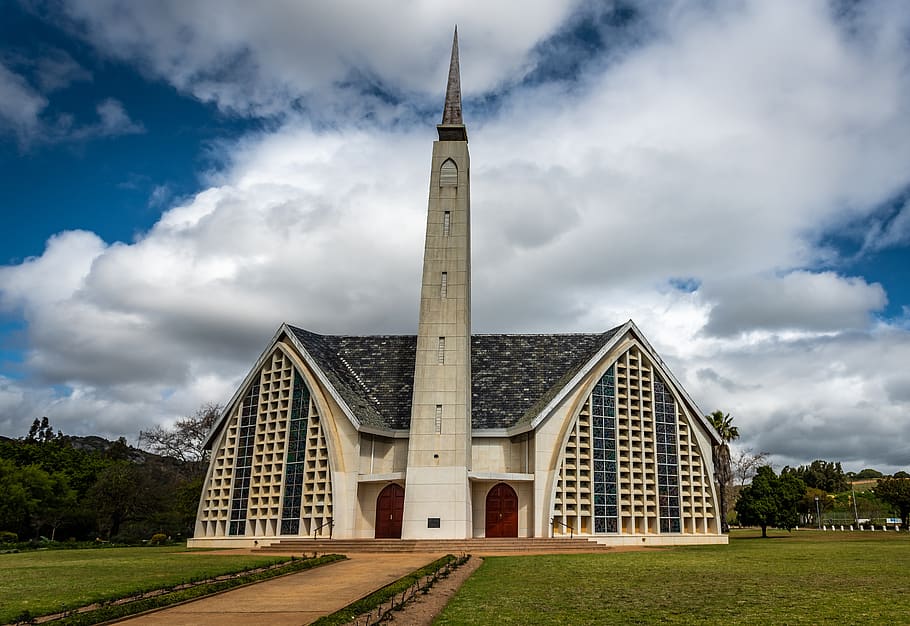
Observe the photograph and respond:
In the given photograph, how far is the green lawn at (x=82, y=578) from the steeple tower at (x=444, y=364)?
865 cm

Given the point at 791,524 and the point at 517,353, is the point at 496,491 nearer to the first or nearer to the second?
the point at 517,353

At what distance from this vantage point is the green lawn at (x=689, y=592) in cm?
1085

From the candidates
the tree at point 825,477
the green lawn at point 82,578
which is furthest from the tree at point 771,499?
the tree at point 825,477

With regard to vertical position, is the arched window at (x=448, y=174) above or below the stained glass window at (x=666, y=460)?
above

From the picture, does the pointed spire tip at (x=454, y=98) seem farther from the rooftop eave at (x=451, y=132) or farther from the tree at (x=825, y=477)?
the tree at (x=825, y=477)

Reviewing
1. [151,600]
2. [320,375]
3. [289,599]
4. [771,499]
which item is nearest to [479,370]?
[320,375]

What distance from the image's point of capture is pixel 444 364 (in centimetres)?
3083

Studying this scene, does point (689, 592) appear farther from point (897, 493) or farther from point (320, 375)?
point (897, 493)

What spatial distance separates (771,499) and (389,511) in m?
20.0

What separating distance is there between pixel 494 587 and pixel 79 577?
10.4m

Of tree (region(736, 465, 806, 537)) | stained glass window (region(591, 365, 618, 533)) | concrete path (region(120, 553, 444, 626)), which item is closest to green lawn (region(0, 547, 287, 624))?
concrete path (region(120, 553, 444, 626))

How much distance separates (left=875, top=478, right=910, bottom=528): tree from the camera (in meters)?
52.6

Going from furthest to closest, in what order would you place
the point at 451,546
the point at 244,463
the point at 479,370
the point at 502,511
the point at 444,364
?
1. the point at 479,370
2. the point at 244,463
3. the point at 502,511
4. the point at 444,364
5. the point at 451,546

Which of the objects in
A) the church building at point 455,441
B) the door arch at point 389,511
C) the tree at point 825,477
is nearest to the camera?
the church building at point 455,441
